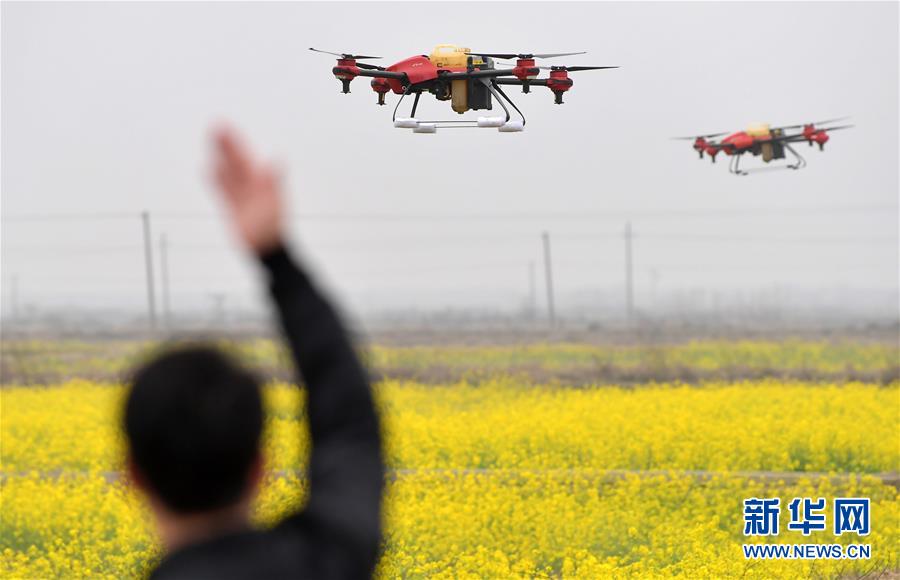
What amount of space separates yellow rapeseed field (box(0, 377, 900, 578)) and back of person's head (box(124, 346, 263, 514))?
3717 millimetres

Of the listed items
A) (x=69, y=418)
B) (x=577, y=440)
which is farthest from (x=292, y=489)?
(x=69, y=418)

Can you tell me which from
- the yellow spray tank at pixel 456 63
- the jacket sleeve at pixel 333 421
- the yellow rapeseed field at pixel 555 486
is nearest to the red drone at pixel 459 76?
the yellow spray tank at pixel 456 63

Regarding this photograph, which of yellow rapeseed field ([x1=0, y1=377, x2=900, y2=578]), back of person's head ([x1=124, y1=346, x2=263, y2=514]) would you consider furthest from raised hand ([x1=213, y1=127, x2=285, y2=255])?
yellow rapeseed field ([x1=0, y1=377, x2=900, y2=578])

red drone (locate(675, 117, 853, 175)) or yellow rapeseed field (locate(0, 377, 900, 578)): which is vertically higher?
red drone (locate(675, 117, 853, 175))

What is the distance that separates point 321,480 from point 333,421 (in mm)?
98

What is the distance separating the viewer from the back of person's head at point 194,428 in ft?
5.82

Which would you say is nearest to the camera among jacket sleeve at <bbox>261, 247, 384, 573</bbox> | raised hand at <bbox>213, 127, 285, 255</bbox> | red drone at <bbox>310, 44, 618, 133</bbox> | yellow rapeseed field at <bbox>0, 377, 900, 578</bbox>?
raised hand at <bbox>213, 127, 285, 255</bbox>

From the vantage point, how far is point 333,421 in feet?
6.56

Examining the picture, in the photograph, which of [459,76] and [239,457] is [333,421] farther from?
[459,76]

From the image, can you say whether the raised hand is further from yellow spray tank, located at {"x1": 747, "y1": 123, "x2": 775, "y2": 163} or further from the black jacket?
yellow spray tank, located at {"x1": 747, "y1": 123, "x2": 775, "y2": 163}

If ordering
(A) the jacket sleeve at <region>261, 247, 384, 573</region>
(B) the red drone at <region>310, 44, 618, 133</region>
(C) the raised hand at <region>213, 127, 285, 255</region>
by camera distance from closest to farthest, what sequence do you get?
(C) the raised hand at <region>213, 127, 285, 255</region> < (A) the jacket sleeve at <region>261, 247, 384, 573</region> < (B) the red drone at <region>310, 44, 618, 133</region>

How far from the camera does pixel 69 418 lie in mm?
16422

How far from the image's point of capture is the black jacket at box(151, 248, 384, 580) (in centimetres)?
181

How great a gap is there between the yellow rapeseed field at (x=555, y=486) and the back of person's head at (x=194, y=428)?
3.72 m
